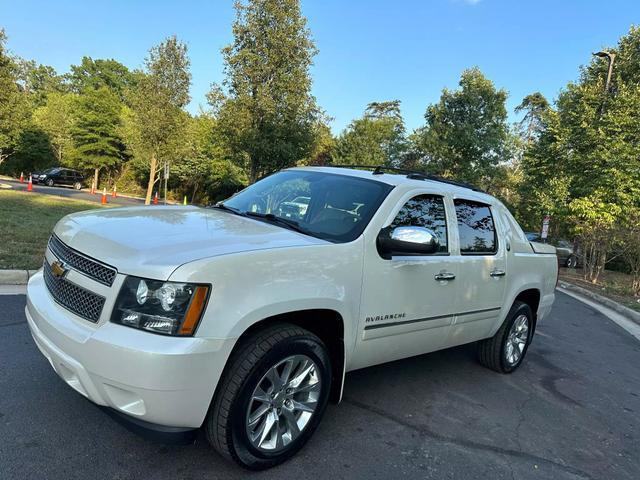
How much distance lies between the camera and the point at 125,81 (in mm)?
87938

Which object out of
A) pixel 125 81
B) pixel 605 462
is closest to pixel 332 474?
pixel 605 462

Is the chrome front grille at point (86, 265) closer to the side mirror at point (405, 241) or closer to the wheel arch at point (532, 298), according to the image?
the side mirror at point (405, 241)

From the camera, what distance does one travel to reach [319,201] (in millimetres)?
3697

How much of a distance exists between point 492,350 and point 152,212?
11.9 feet

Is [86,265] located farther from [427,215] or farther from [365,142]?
[365,142]

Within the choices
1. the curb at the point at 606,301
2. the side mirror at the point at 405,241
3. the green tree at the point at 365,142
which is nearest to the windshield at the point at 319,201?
the side mirror at the point at 405,241

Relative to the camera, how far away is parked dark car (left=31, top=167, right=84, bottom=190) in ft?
109

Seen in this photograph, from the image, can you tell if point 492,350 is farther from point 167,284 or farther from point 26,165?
point 26,165

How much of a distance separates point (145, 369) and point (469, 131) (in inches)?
1002

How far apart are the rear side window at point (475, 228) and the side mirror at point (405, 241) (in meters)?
0.99

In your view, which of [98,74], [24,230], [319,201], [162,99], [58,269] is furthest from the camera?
[98,74]

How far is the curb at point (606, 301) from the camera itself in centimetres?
993

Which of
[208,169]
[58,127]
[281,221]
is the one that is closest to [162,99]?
[281,221]

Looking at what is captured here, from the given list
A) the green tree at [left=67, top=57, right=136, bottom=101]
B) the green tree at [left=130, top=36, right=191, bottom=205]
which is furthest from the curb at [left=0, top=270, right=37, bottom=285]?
the green tree at [left=67, top=57, right=136, bottom=101]
